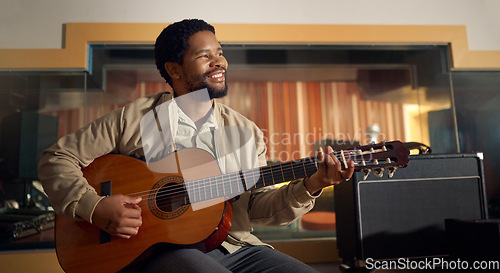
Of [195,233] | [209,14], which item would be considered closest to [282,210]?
[195,233]

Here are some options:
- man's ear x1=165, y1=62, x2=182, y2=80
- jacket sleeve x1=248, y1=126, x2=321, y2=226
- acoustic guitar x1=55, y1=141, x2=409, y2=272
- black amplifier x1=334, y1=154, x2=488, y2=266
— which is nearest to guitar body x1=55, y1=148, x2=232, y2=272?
acoustic guitar x1=55, y1=141, x2=409, y2=272

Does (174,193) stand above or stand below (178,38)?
below

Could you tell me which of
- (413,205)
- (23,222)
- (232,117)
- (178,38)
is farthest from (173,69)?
(23,222)

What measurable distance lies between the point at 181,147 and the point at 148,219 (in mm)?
333

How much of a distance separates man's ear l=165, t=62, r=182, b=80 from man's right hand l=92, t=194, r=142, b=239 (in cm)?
60

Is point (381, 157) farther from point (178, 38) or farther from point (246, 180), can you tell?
point (178, 38)

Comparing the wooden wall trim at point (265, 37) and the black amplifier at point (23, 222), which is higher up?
the wooden wall trim at point (265, 37)

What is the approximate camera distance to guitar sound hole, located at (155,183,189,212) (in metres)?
1.31

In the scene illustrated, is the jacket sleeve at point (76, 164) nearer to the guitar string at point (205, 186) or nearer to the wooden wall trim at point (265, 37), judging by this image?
the guitar string at point (205, 186)

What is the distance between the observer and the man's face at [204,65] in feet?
5.01

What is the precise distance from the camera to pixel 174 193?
1311 mm

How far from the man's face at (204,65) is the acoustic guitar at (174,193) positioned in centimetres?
33

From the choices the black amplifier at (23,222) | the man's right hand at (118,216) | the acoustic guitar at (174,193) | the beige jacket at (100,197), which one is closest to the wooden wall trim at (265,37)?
the black amplifier at (23,222)

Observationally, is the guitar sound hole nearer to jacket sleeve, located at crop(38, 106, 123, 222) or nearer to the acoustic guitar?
the acoustic guitar
